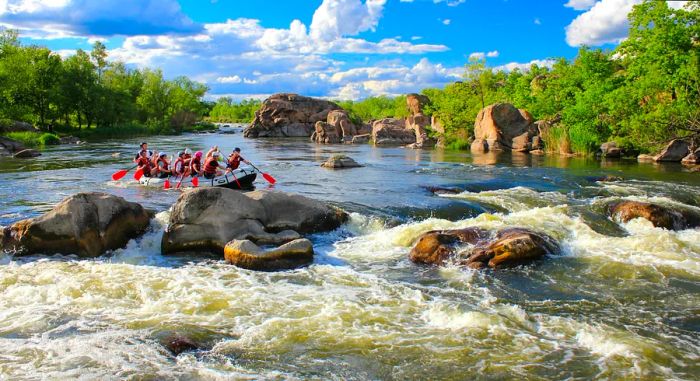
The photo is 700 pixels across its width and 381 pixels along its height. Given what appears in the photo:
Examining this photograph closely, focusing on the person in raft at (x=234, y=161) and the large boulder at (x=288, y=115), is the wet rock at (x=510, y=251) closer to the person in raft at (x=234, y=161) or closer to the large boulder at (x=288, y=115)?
the person in raft at (x=234, y=161)

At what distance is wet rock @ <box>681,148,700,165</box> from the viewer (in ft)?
97.7

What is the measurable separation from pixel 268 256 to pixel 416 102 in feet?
207

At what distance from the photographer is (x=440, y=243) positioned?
12.8m

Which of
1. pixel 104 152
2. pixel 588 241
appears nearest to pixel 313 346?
pixel 588 241

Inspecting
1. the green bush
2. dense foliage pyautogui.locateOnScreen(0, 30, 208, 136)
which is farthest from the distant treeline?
dense foliage pyautogui.locateOnScreen(0, 30, 208, 136)

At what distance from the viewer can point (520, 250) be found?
12.2 m

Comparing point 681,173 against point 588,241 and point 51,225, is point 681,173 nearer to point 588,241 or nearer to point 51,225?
point 588,241

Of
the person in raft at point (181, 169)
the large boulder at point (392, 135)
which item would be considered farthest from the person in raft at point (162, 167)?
the large boulder at point (392, 135)

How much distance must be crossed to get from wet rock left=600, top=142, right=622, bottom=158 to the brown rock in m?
37.5

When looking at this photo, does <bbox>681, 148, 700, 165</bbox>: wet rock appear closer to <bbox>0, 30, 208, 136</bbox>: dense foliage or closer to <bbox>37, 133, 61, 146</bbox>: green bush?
<bbox>37, 133, 61, 146</bbox>: green bush

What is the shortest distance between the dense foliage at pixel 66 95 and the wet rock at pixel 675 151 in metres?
53.8

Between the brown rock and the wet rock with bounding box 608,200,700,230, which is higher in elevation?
the brown rock

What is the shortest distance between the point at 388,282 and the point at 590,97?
3024cm

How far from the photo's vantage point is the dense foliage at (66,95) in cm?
5722
